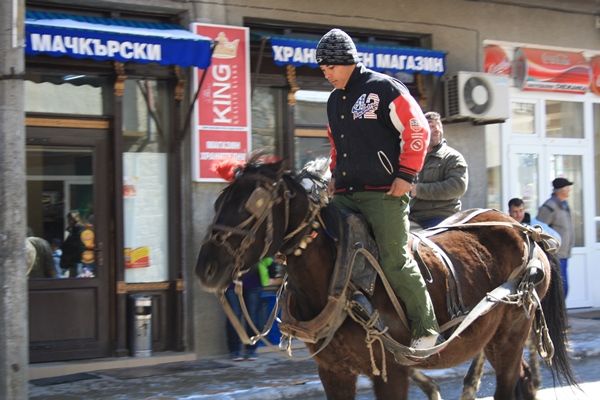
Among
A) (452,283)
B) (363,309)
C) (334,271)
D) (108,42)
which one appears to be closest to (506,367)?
(452,283)

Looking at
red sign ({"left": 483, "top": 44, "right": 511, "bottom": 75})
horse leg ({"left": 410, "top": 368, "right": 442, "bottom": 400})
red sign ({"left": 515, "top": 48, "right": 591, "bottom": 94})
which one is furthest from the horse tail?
red sign ({"left": 515, "top": 48, "right": 591, "bottom": 94})

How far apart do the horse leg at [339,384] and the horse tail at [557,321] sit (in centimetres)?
238

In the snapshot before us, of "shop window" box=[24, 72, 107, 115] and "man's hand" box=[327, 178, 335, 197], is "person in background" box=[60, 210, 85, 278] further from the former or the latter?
"man's hand" box=[327, 178, 335, 197]

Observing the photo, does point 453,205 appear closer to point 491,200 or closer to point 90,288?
point 90,288

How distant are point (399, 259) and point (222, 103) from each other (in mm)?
5731

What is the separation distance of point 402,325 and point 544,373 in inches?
194

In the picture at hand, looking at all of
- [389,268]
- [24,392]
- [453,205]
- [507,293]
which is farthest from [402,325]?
[24,392]

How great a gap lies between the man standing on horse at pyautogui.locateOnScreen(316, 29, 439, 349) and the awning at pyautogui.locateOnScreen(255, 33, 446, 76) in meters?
5.29

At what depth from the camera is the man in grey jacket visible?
6621 millimetres

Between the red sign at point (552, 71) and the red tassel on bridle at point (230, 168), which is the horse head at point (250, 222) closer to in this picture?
the red tassel on bridle at point (230, 168)

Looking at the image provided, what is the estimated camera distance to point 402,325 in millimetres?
4602

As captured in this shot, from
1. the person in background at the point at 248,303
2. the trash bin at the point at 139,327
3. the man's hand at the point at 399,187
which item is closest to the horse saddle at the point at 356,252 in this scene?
the man's hand at the point at 399,187

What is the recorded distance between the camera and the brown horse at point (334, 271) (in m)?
4.02

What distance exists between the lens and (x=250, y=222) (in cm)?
404
